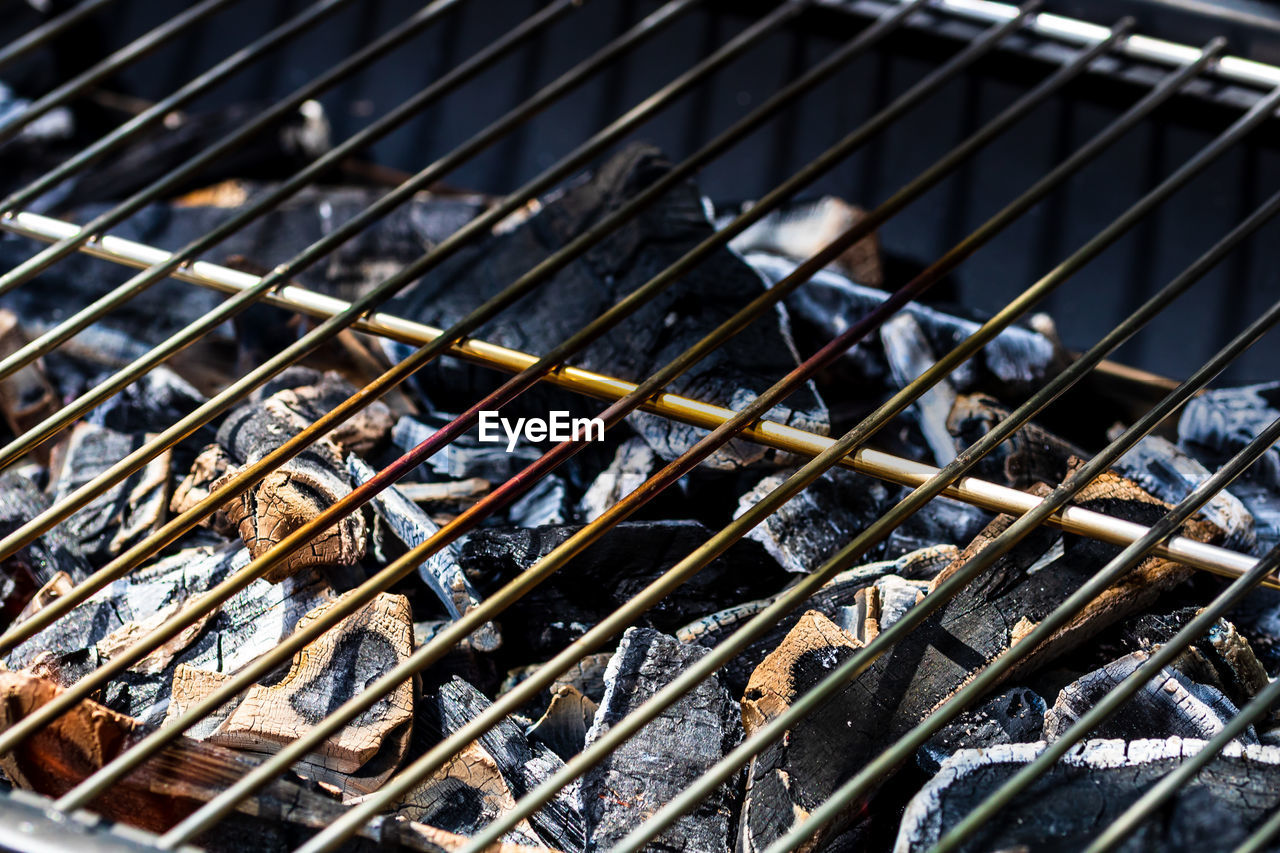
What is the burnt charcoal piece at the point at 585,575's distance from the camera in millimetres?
1003

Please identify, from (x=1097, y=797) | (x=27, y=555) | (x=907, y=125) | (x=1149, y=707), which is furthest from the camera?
(x=907, y=125)

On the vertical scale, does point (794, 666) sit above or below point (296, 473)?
below

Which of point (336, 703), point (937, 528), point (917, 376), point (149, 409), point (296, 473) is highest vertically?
point (149, 409)

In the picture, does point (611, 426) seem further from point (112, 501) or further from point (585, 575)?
point (112, 501)

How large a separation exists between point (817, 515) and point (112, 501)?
74cm

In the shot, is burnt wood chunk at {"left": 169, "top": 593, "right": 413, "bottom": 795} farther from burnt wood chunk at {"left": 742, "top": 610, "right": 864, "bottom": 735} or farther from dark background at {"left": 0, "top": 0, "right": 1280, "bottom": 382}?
dark background at {"left": 0, "top": 0, "right": 1280, "bottom": 382}

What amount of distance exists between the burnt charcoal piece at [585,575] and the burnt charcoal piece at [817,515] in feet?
0.22

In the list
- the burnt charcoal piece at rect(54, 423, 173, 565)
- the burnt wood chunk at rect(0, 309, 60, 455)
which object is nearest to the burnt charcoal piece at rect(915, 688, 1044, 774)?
the burnt charcoal piece at rect(54, 423, 173, 565)

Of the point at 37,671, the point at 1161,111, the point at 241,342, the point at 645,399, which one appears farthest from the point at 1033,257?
the point at 37,671

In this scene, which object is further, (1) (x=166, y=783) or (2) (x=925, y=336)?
(2) (x=925, y=336)

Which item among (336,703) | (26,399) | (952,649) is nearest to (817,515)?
(952,649)

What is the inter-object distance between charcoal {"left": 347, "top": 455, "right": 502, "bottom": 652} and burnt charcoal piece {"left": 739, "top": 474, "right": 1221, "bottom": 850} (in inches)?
11.0

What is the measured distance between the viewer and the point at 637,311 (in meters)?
1.20

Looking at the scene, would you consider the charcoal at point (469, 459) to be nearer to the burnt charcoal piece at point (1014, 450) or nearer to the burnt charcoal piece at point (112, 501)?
the burnt charcoal piece at point (112, 501)
